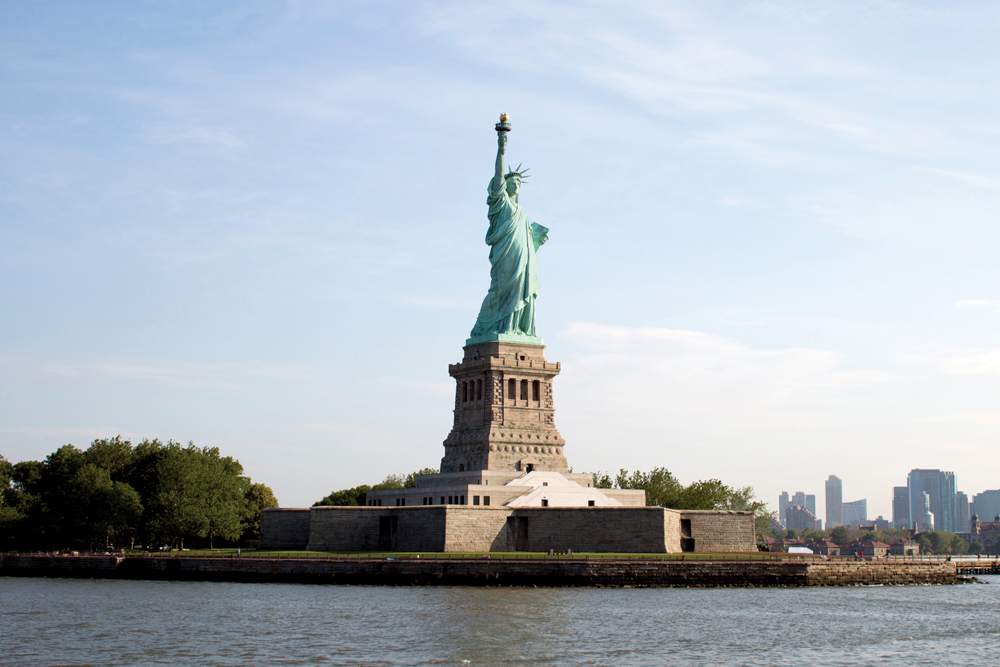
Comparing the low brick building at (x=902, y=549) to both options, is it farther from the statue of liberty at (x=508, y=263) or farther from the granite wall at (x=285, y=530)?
the granite wall at (x=285, y=530)

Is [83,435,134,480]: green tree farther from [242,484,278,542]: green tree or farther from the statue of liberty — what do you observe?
the statue of liberty

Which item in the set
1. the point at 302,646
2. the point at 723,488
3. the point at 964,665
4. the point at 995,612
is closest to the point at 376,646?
the point at 302,646

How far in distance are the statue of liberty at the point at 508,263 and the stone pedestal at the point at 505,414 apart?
1976 mm

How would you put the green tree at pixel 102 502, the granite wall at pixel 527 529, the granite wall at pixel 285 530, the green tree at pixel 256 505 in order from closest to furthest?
the granite wall at pixel 527 529 → the granite wall at pixel 285 530 → the green tree at pixel 102 502 → the green tree at pixel 256 505

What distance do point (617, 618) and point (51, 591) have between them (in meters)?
29.0

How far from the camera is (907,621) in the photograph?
47938 millimetres

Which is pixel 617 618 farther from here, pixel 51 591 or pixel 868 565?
pixel 51 591

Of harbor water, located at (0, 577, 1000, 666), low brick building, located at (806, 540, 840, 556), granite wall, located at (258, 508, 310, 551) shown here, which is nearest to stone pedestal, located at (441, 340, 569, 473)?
granite wall, located at (258, 508, 310, 551)

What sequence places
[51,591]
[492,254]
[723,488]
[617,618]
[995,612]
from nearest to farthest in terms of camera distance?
[617,618], [995,612], [51,591], [492,254], [723,488]

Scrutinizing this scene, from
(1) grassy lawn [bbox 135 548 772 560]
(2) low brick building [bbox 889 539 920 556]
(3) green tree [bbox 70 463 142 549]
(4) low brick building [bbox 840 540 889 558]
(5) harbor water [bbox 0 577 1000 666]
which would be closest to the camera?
(5) harbor water [bbox 0 577 1000 666]

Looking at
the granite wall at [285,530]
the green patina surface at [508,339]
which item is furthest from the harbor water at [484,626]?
the green patina surface at [508,339]

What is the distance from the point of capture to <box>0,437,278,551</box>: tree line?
80.0 meters

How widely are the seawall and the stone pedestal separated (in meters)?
17.5

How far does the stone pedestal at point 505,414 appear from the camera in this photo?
78.5m
